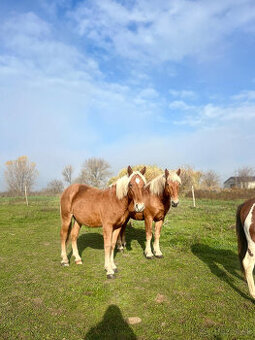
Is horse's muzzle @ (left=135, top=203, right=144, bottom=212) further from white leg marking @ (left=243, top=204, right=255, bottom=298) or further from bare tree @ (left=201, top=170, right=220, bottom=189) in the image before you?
bare tree @ (left=201, top=170, right=220, bottom=189)

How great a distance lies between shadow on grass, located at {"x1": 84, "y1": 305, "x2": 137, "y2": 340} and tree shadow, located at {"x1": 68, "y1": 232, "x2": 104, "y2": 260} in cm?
346

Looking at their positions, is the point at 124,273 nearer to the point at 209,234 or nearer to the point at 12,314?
the point at 12,314

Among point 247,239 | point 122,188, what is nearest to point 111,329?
point 247,239

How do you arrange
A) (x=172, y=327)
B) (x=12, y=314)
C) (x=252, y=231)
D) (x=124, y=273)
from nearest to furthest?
(x=172, y=327), (x=12, y=314), (x=252, y=231), (x=124, y=273)

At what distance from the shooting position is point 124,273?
17.3 feet

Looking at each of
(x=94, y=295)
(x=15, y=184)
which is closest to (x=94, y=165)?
(x=15, y=184)

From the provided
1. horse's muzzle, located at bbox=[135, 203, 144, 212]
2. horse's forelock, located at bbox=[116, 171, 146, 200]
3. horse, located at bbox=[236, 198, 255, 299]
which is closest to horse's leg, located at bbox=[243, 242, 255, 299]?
horse, located at bbox=[236, 198, 255, 299]

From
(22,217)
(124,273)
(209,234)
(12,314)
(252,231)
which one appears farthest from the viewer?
(22,217)

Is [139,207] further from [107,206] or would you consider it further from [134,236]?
[134,236]

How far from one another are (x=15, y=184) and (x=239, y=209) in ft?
172

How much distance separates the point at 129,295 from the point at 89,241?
430cm

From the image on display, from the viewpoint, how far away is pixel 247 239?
13.0 feet

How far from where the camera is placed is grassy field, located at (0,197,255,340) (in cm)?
322

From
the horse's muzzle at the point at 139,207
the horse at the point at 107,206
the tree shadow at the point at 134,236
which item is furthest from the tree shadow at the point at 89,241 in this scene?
the horse's muzzle at the point at 139,207
